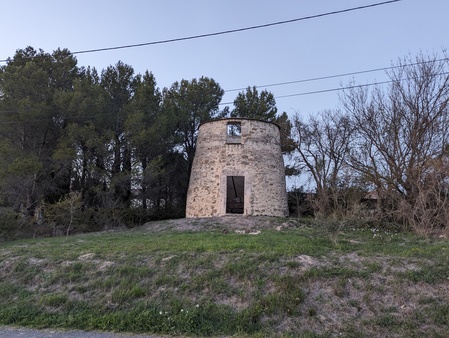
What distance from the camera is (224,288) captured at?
6.22m

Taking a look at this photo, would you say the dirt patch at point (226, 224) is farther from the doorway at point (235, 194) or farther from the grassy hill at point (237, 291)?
the grassy hill at point (237, 291)

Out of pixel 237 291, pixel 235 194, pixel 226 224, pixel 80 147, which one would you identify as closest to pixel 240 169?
pixel 226 224

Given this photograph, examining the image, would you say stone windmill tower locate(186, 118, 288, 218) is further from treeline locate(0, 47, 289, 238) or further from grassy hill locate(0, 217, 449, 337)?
grassy hill locate(0, 217, 449, 337)

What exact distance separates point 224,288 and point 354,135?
1516 cm

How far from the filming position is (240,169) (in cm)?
1841

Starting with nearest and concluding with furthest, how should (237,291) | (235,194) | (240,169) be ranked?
(237,291)
(240,169)
(235,194)

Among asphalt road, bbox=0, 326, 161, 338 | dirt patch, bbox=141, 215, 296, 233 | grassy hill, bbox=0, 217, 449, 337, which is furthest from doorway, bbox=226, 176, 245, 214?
asphalt road, bbox=0, 326, 161, 338

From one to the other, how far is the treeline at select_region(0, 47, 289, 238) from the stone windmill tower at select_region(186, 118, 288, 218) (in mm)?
2870

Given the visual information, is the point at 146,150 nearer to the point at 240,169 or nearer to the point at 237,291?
the point at 240,169

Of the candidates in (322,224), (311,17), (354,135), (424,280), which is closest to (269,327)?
(424,280)

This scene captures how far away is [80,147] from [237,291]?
16.5 metres

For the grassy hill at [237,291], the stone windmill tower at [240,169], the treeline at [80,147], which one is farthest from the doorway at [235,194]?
the grassy hill at [237,291]

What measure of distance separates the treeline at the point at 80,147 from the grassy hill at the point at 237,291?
886 centimetres

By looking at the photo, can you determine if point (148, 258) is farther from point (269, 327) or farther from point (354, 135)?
point (354, 135)
